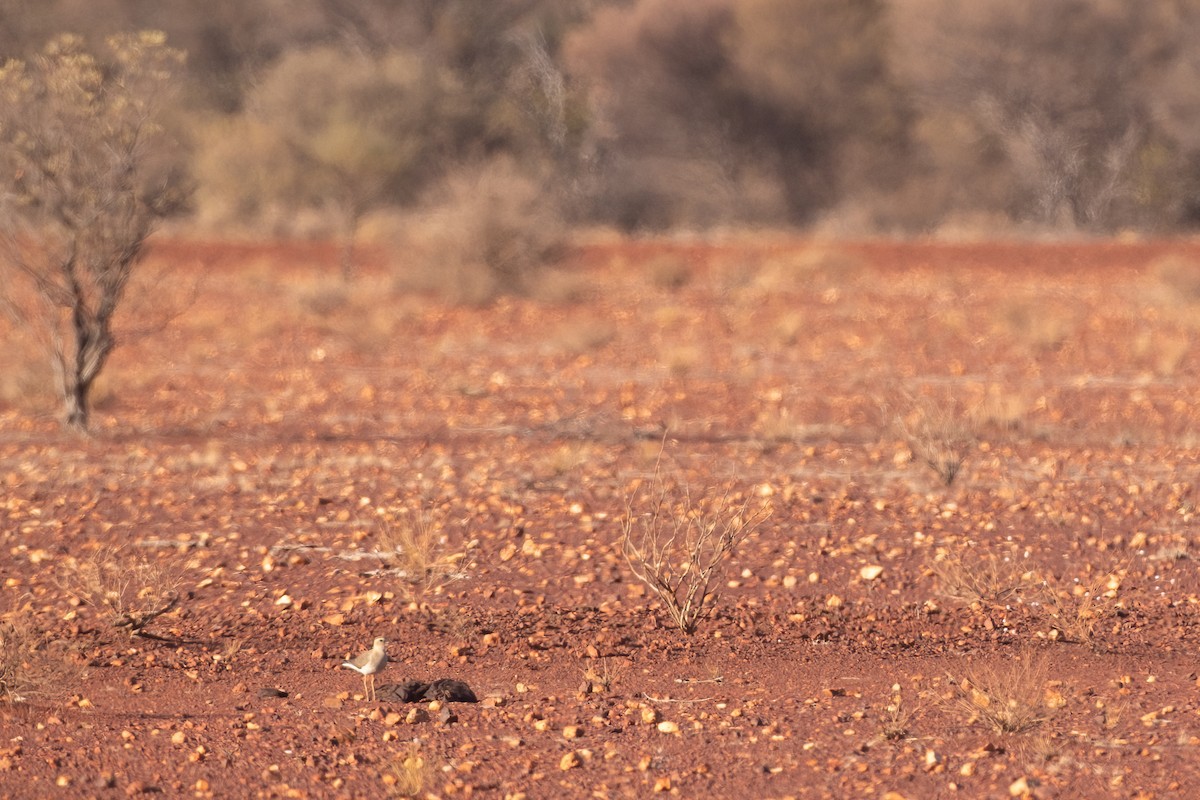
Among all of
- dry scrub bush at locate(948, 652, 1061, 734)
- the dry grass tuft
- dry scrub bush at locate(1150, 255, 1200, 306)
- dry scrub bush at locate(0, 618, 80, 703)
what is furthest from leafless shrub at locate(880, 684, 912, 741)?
dry scrub bush at locate(1150, 255, 1200, 306)

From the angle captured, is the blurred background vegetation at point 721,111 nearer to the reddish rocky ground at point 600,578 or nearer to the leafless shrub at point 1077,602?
the reddish rocky ground at point 600,578

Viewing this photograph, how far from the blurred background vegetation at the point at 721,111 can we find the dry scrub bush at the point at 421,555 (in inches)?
906

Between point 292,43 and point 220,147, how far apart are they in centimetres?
1059

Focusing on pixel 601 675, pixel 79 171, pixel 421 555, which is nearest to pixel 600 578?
pixel 421 555

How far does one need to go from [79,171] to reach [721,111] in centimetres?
2989

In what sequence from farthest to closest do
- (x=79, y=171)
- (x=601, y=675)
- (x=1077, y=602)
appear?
(x=79, y=171)
(x=1077, y=602)
(x=601, y=675)

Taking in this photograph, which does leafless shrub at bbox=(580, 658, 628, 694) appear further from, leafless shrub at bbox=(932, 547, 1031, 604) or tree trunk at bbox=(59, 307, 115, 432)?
tree trunk at bbox=(59, 307, 115, 432)

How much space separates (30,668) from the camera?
19.5 feet

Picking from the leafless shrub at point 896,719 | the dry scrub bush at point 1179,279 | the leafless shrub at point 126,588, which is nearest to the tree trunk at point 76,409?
the leafless shrub at point 126,588

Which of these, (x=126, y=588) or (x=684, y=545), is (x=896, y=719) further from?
(x=126, y=588)

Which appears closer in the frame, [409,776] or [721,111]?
[409,776]

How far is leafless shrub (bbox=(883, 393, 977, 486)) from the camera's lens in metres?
8.91

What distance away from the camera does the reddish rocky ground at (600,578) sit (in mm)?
5254

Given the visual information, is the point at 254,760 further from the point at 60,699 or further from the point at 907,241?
the point at 907,241
